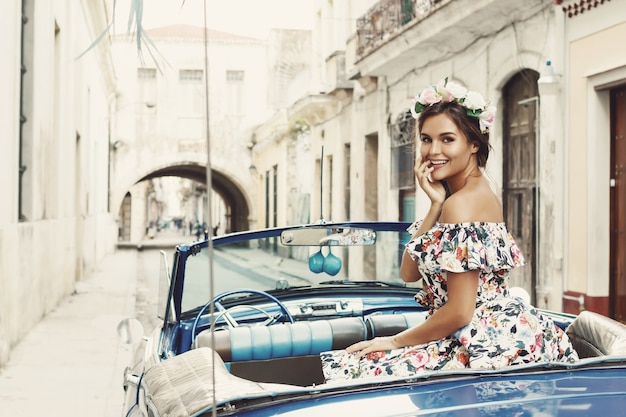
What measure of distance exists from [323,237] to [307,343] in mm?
545

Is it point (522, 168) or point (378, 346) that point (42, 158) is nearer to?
point (522, 168)

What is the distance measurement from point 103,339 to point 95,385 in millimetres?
2446

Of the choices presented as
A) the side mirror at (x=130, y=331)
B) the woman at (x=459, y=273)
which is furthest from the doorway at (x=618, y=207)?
the woman at (x=459, y=273)

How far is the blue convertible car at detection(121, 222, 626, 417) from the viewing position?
69.5 inches

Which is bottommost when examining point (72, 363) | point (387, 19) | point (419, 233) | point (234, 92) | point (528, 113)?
point (72, 363)

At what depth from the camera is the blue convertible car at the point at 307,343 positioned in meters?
1.77

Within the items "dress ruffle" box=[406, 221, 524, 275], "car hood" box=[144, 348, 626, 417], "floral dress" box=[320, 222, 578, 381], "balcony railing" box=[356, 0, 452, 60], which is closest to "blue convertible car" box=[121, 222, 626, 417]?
"car hood" box=[144, 348, 626, 417]

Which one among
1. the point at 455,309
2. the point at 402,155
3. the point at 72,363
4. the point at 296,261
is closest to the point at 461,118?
the point at 455,309

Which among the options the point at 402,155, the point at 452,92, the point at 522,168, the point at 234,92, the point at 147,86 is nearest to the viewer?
the point at 452,92

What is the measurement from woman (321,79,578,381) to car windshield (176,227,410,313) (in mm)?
1079

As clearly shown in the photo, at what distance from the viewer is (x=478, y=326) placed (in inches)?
84.7

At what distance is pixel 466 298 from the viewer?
2.13 metres

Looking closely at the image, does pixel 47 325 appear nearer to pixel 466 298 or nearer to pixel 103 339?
pixel 103 339

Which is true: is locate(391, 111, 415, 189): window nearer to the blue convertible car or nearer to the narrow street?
the narrow street
